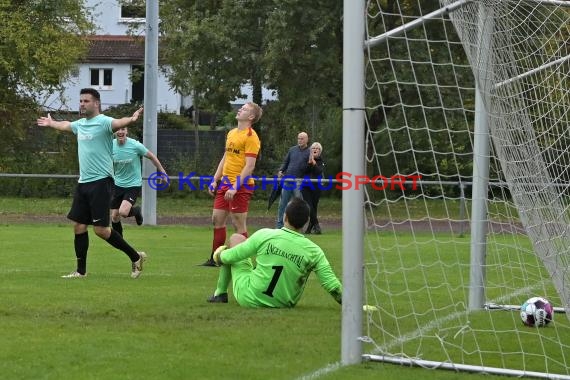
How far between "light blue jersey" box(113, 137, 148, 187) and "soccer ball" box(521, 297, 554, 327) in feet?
25.1

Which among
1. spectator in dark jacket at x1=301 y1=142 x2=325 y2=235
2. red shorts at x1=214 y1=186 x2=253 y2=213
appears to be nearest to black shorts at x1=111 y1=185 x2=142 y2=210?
red shorts at x1=214 y1=186 x2=253 y2=213

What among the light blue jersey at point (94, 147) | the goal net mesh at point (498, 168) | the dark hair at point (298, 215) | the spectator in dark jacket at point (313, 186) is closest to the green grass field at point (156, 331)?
the goal net mesh at point (498, 168)

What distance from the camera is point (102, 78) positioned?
5909 cm

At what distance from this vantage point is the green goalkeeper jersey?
29.4ft

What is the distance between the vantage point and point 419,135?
10.3m

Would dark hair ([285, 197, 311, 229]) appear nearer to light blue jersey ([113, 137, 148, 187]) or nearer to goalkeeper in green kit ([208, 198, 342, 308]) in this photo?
goalkeeper in green kit ([208, 198, 342, 308])

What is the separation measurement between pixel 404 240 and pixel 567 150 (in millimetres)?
10072

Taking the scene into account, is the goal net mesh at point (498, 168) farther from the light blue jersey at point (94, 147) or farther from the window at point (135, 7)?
the window at point (135, 7)

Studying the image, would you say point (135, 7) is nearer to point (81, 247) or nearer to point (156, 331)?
point (81, 247)

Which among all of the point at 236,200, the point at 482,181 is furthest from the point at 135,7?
the point at 482,181

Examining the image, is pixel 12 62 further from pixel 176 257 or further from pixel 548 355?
pixel 548 355

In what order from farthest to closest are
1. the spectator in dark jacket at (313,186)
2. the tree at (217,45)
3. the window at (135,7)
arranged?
the window at (135,7) < the tree at (217,45) < the spectator in dark jacket at (313,186)

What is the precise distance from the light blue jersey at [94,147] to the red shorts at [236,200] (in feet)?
5.79

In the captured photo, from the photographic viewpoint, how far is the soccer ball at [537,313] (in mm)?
8961
